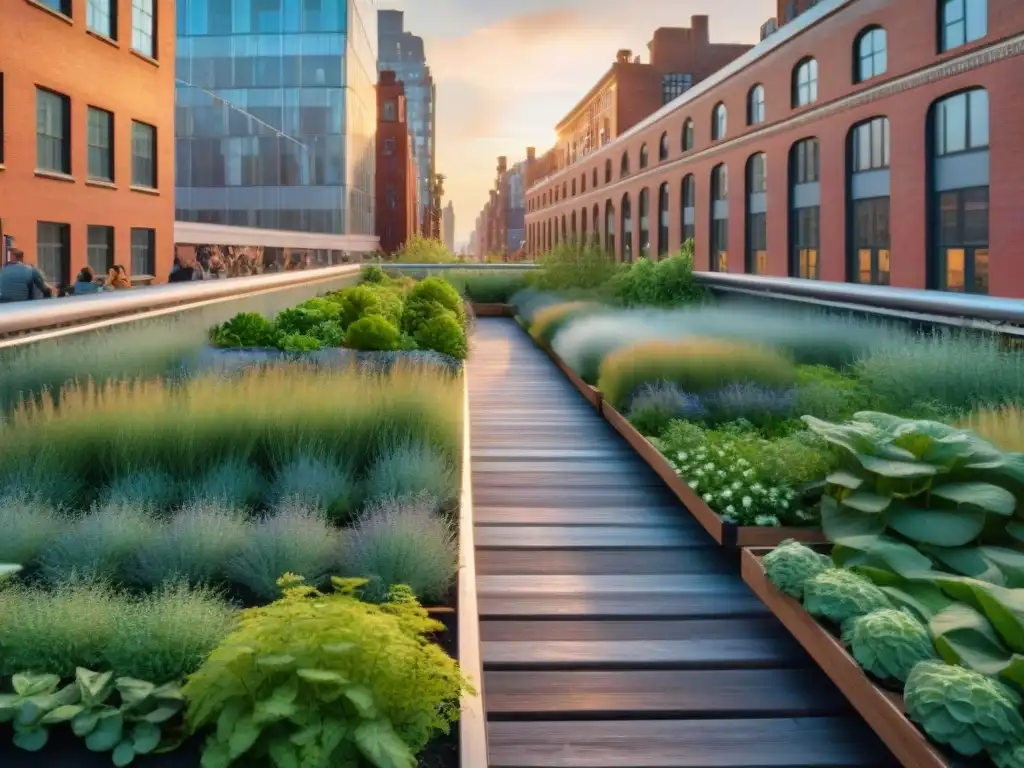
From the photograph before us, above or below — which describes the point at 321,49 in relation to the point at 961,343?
above

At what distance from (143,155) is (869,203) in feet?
62.7

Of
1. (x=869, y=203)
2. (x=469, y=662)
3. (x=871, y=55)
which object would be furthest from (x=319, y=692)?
(x=871, y=55)

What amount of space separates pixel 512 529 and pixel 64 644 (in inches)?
132

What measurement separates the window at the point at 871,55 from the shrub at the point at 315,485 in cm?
2516

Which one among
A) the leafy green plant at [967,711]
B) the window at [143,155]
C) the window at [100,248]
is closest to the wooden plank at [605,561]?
the leafy green plant at [967,711]

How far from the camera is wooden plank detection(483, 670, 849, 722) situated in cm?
411

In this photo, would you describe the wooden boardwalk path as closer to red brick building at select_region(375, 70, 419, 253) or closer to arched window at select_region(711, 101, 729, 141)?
arched window at select_region(711, 101, 729, 141)

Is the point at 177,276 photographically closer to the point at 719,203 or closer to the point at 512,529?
the point at 512,529

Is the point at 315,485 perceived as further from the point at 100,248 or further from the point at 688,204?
the point at 688,204

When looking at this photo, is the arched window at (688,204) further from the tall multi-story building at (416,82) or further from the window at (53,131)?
the tall multi-story building at (416,82)

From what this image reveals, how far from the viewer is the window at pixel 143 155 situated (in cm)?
2488

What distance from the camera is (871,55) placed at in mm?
27922

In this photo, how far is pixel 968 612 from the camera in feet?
12.5

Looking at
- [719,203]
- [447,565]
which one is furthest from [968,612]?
[719,203]
